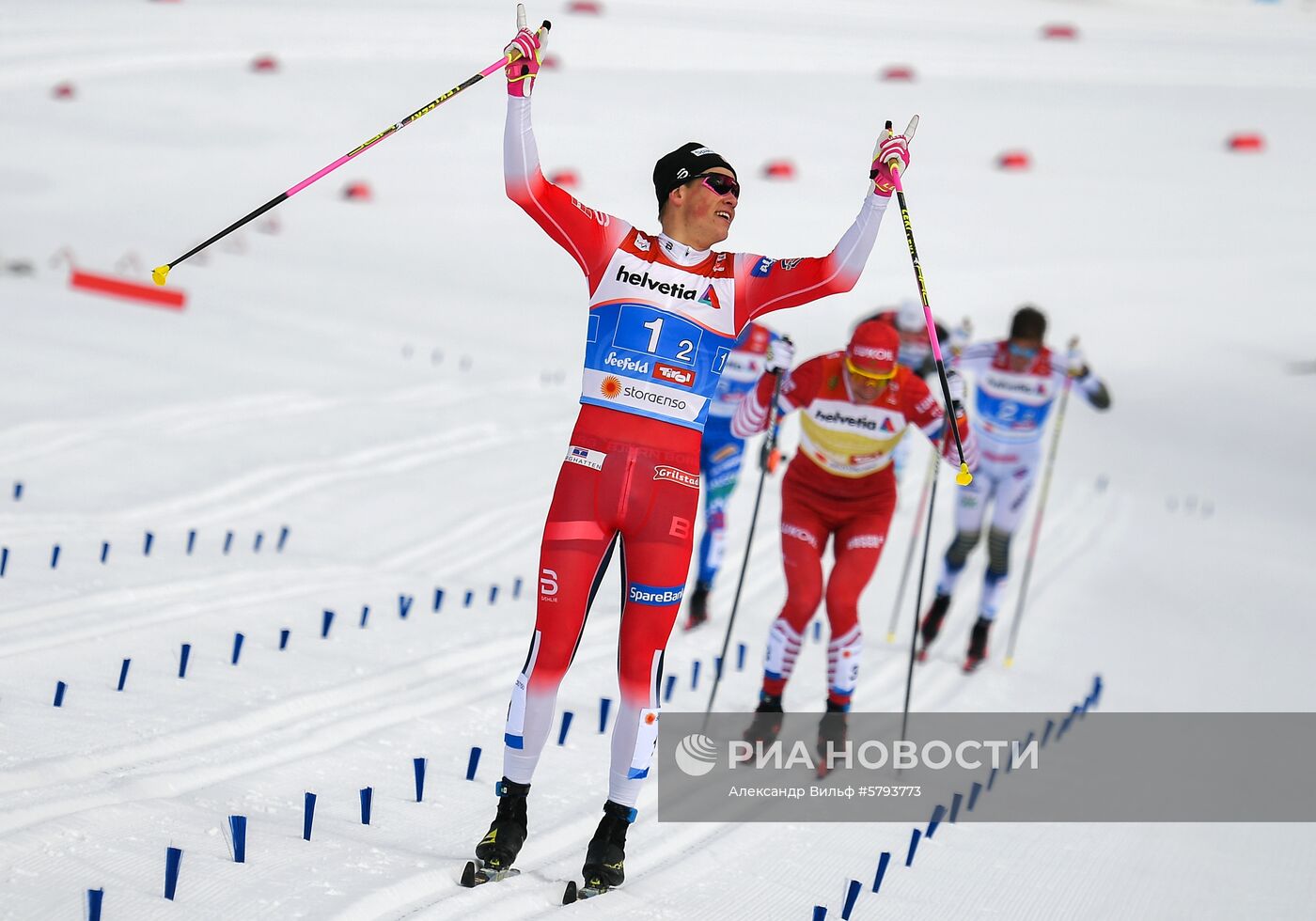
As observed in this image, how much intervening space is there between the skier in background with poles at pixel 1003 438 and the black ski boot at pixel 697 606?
5.16 ft

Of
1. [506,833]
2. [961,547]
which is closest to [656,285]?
[506,833]

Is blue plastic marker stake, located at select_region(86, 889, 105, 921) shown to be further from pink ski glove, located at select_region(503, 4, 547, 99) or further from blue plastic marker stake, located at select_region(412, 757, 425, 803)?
pink ski glove, located at select_region(503, 4, 547, 99)

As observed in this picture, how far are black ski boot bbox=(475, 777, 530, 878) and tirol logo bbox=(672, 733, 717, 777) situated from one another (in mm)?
1933

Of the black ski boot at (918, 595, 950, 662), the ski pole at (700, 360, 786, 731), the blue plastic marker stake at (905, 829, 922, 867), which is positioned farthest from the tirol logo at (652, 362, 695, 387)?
the black ski boot at (918, 595, 950, 662)

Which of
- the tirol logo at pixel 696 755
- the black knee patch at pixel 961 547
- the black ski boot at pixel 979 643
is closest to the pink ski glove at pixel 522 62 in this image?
the tirol logo at pixel 696 755

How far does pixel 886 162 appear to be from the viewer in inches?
196

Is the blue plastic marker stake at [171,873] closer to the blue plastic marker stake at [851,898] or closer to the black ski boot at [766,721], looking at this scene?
the blue plastic marker stake at [851,898]

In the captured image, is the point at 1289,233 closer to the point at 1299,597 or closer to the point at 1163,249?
the point at 1163,249

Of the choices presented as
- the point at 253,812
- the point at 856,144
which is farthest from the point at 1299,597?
the point at 856,144

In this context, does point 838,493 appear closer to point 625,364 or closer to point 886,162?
point 886,162

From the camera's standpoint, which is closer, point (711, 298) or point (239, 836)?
point (239, 836)

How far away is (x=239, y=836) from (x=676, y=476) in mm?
1852

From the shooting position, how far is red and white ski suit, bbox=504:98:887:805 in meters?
4.77

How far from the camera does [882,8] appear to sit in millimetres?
48438
